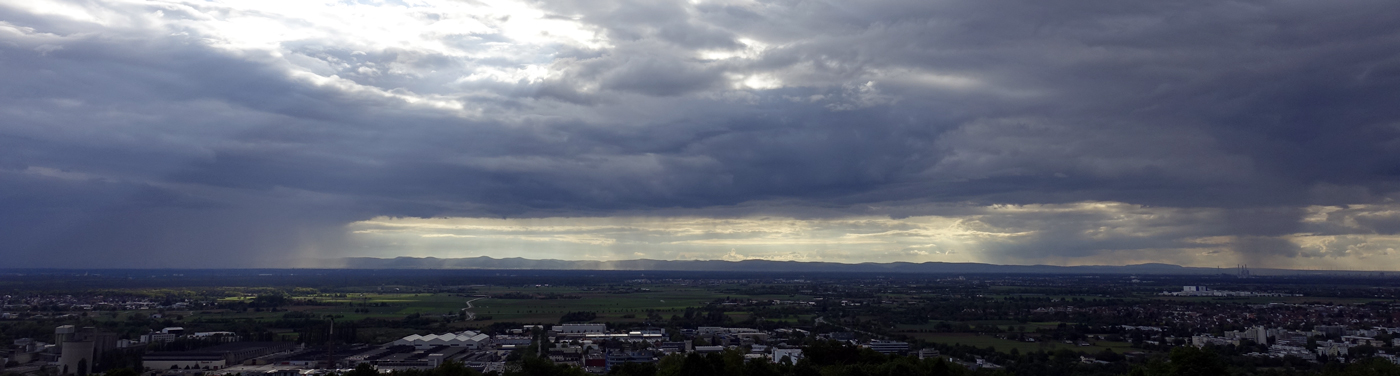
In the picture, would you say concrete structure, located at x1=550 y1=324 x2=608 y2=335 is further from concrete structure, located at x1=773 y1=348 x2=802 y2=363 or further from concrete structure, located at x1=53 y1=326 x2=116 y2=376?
concrete structure, located at x1=53 y1=326 x2=116 y2=376

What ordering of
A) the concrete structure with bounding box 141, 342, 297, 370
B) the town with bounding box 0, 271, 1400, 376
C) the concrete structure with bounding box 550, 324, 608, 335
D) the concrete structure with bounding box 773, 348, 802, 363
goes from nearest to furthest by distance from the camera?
the town with bounding box 0, 271, 1400, 376, the concrete structure with bounding box 773, 348, 802, 363, the concrete structure with bounding box 141, 342, 297, 370, the concrete structure with bounding box 550, 324, 608, 335

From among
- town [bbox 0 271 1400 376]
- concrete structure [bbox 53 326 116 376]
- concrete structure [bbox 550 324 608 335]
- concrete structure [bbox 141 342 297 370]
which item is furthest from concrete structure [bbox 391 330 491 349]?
concrete structure [bbox 53 326 116 376]

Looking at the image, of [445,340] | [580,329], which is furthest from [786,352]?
[445,340]

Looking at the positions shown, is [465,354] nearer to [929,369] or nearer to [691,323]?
[691,323]

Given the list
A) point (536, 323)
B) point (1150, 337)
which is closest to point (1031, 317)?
point (1150, 337)

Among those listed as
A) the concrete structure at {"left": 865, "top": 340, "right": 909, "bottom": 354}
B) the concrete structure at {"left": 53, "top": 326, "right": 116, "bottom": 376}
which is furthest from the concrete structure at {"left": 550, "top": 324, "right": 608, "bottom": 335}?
the concrete structure at {"left": 53, "top": 326, "right": 116, "bottom": 376}

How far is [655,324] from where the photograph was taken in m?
99.2

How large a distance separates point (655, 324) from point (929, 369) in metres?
62.1

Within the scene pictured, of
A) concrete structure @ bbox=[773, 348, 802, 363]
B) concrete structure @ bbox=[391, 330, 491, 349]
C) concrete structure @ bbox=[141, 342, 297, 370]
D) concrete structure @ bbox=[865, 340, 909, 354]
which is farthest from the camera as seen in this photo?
concrete structure @ bbox=[391, 330, 491, 349]

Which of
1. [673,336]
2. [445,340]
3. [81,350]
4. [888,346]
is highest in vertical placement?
[81,350]

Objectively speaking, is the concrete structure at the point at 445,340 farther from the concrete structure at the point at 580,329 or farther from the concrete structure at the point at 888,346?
the concrete structure at the point at 888,346

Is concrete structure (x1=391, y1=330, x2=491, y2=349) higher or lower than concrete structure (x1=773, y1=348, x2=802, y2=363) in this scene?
lower

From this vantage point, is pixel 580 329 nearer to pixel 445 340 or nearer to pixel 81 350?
pixel 445 340

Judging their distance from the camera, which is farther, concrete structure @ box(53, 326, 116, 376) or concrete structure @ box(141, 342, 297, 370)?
concrete structure @ box(141, 342, 297, 370)
